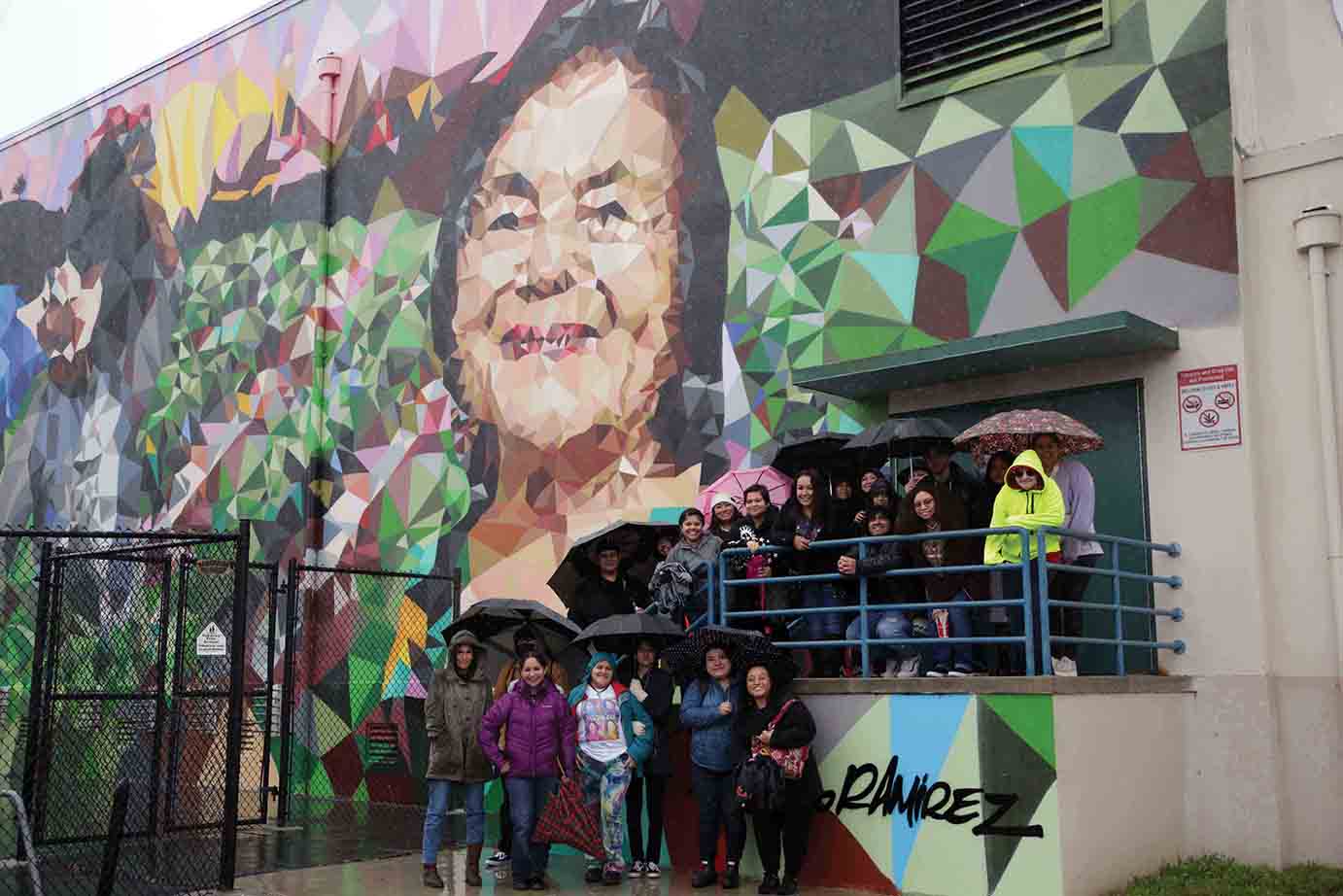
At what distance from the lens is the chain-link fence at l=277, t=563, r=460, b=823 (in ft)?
55.6

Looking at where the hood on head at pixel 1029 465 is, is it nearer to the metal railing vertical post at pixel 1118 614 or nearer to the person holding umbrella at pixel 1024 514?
the person holding umbrella at pixel 1024 514

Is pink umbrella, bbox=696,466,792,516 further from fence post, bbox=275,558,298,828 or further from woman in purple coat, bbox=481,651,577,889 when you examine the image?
fence post, bbox=275,558,298,828

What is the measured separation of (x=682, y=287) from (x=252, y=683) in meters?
7.98

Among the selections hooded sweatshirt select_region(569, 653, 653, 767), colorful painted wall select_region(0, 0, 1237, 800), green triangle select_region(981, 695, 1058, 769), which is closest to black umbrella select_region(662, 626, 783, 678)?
hooded sweatshirt select_region(569, 653, 653, 767)

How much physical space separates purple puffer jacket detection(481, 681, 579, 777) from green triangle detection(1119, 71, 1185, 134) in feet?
21.8

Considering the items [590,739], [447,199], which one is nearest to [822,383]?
[590,739]

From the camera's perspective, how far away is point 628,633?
11.2 meters

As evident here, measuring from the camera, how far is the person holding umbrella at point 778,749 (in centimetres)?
1049

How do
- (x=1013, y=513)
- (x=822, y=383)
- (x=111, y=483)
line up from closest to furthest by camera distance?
(x=1013, y=513)
(x=822, y=383)
(x=111, y=483)

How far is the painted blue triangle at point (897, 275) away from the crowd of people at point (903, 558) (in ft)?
5.86

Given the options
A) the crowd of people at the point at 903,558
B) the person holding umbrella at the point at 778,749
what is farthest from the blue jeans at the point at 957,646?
the person holding umbrella at the point at 778,749

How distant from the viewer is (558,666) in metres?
12.2

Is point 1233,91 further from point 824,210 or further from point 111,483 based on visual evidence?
point 111,483

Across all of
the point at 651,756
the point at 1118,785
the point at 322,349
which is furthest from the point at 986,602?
Answer: the point at 322,349
